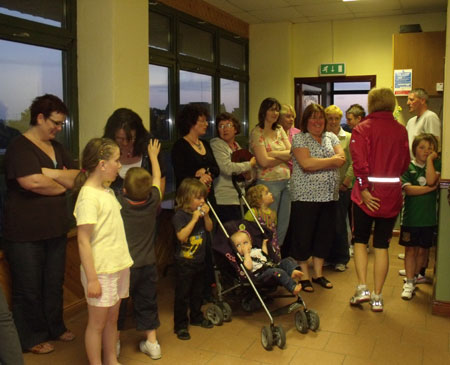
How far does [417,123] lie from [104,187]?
4265mm

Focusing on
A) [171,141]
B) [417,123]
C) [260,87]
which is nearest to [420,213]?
[417,123]

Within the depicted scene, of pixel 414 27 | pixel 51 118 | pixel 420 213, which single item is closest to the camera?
pixel 51 118

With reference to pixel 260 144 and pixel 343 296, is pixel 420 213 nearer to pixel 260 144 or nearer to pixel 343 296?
pixel 343 296

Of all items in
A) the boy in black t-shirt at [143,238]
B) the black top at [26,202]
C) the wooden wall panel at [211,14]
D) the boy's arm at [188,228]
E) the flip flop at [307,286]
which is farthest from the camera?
the wooden wall panel at [211,14]

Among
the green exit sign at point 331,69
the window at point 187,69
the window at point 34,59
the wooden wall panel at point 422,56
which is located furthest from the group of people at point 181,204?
the green exit sign at point 331,69

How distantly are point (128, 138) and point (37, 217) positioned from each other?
72 cm

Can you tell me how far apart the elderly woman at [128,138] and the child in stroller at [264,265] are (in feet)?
2.35

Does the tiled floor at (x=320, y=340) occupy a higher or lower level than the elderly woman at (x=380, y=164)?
lower

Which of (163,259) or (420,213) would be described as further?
(163,259)

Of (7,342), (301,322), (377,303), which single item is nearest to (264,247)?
(301,322)

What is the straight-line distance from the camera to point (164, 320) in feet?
12.3

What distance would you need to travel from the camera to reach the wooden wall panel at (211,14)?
5496 mm

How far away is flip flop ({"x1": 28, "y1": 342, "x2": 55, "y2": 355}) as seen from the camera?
10.4 ft

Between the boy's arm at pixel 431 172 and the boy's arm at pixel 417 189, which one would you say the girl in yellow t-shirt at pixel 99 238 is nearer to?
the boy's arm at pixel 417 189
